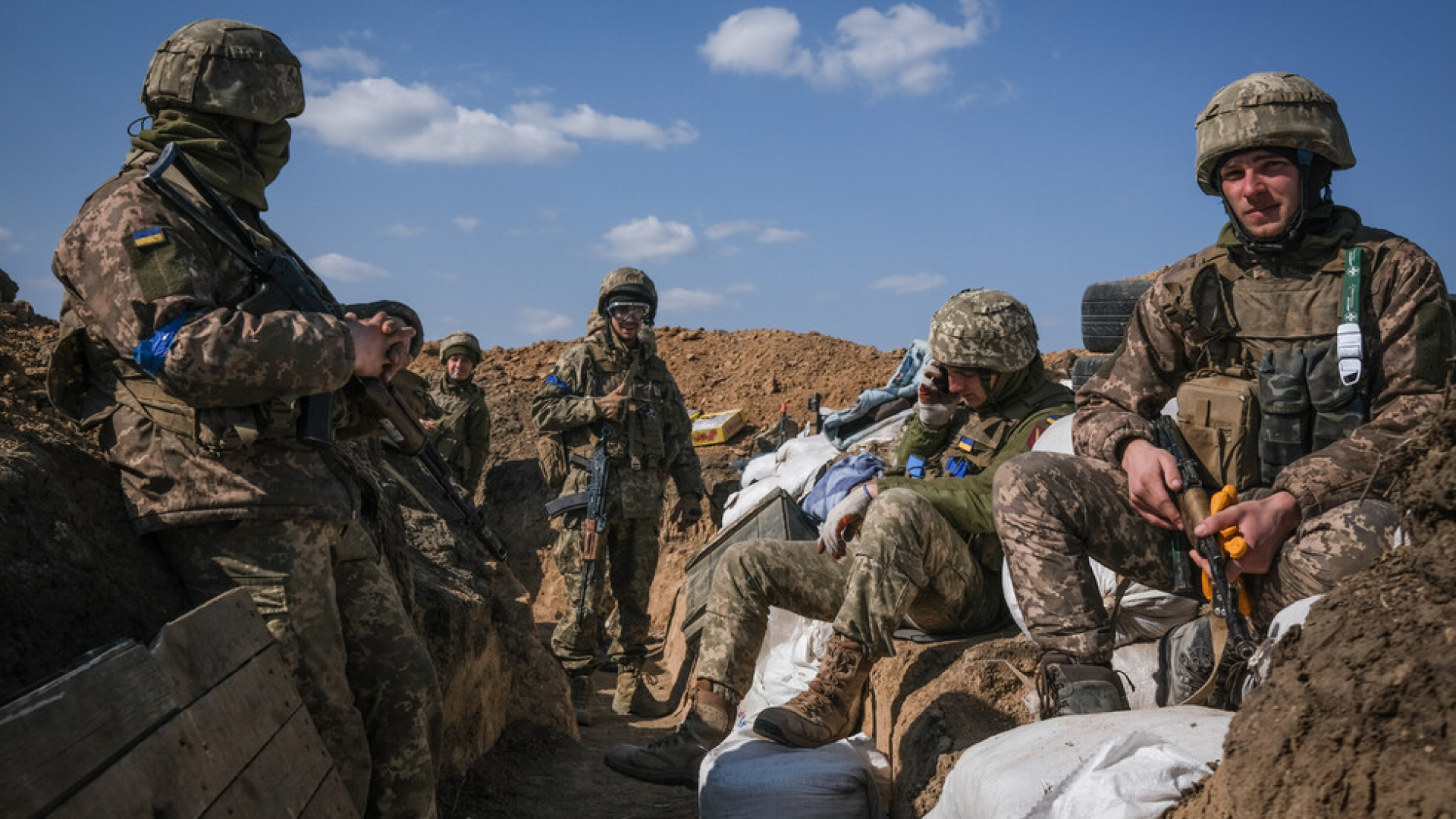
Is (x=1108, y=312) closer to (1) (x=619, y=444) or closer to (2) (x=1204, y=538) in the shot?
(1) (x=619, y=444)

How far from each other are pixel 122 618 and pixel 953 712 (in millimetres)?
2288

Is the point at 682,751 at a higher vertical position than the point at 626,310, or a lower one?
lower

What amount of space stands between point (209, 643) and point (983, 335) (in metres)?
2.71

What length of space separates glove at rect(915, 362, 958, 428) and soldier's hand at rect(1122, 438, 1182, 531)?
46.6 inches

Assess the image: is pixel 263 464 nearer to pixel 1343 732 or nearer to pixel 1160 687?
pixel 1343 732

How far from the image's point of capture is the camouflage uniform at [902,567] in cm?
348

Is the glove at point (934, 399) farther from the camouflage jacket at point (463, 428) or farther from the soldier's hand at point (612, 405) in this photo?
the camouflage jacket at point (463, 428)

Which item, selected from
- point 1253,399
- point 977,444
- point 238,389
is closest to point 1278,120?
point 1253,399

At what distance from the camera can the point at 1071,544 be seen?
3029 mm

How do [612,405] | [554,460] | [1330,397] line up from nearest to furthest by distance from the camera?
[1330,397] < [612,405] < [554,460]

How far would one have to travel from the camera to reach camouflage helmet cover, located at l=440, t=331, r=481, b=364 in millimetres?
9938

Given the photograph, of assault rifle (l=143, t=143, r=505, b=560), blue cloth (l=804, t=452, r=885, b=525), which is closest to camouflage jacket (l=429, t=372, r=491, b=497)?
blue cloth (l=804, t=452, r=885, b=525)

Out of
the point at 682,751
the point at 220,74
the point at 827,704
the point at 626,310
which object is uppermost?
the point at 626,310

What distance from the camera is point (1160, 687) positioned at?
10.6ft
